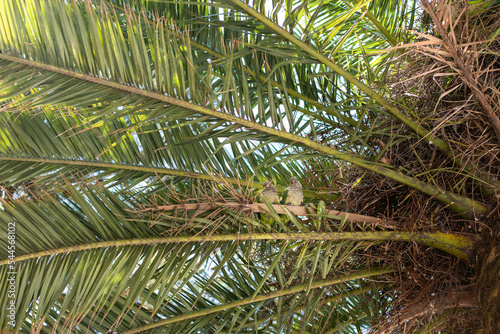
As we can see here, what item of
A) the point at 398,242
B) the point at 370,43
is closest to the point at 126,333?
the point at 398,242

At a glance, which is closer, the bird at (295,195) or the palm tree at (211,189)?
the palm tree at (211,189)

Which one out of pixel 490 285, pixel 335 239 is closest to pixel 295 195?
pixel 335 239

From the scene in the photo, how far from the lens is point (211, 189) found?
4.56 feet

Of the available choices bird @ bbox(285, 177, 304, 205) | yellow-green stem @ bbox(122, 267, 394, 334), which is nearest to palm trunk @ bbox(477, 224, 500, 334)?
yellow-green stem @ bbox(122, 267, 394, 334)

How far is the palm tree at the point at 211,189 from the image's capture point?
1.16 meters

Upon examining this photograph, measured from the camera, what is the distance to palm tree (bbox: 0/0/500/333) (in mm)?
1163

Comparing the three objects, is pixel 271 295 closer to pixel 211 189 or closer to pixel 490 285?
pixel 211 189

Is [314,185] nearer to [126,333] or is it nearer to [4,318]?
[126,333]

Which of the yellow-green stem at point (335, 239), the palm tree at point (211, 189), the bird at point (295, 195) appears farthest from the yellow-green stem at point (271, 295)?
the bird at point (295, 195)

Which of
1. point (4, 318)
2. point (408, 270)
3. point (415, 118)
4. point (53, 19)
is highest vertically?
point (53, 19)

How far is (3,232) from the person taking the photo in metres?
1.21

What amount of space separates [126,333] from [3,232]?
516 mm

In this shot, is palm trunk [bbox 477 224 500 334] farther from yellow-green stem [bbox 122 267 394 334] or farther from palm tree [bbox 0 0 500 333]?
yellow-green stem [bbox 122 267 394 334]

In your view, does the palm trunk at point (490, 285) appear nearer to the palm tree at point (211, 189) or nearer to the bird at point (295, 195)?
the palm tree at point (211, 189)
